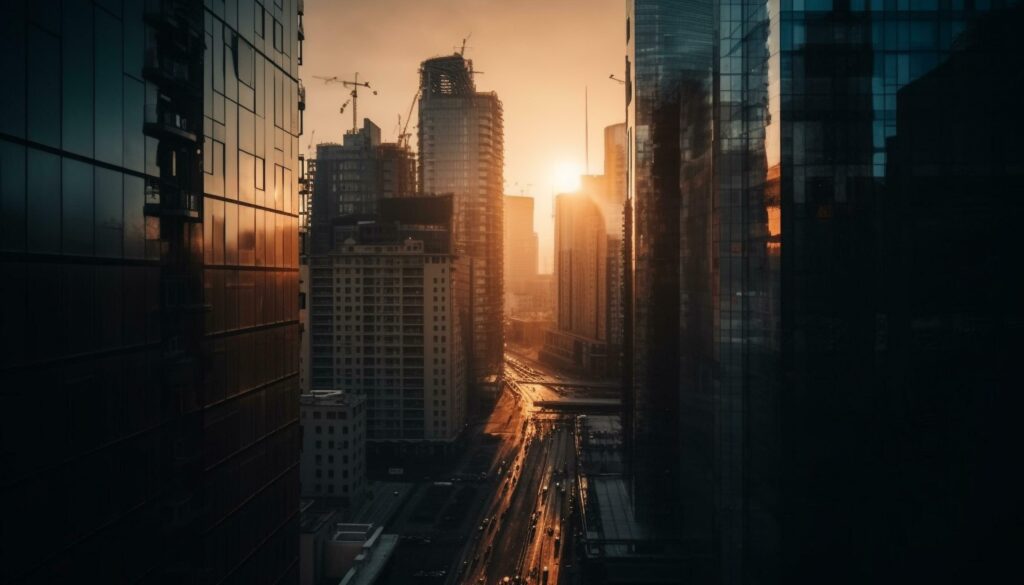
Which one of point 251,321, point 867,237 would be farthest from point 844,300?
point 251,321

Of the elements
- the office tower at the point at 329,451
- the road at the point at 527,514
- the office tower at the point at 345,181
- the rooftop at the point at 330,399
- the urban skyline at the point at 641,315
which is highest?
the office tower at the point at 345,181

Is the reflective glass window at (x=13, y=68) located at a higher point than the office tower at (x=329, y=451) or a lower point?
higher

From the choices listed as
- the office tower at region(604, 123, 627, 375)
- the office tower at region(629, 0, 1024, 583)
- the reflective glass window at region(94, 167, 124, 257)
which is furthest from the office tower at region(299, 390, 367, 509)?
the office tower at region(604, 123, 627, 375)

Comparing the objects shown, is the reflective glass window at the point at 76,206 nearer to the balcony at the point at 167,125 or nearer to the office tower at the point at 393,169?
the balcony at the point at 167,125

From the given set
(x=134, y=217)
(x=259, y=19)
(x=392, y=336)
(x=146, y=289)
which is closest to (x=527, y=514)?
(x=392, y=336)

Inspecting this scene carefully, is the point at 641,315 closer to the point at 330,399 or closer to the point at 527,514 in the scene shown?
the point at 527,514

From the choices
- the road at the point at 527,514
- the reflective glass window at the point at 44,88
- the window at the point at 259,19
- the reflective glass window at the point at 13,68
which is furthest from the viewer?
the road at the point at 527,514

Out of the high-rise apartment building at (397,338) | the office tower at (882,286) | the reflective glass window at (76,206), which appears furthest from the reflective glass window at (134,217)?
the high-rise apartment building at (397,338)
